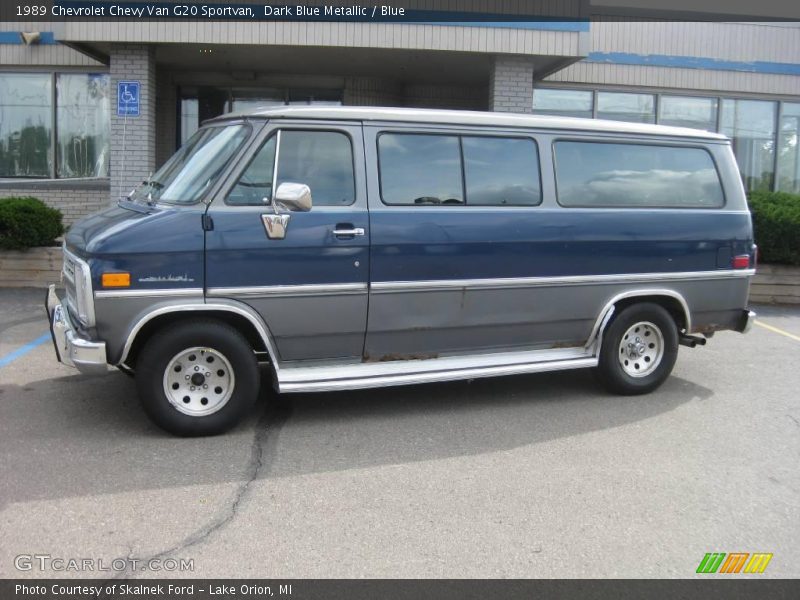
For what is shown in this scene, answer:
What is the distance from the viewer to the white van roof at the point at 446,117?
5523mm

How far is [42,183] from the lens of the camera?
46.0 feet

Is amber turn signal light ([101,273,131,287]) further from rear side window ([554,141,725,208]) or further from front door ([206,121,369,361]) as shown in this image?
rear side window ([554,141,725,208])

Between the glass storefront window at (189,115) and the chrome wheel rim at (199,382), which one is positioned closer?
the chrome wheel rim at (199,382)

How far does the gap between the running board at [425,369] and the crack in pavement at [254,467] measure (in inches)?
15.2

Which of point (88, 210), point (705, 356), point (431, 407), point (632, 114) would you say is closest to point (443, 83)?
point (632, 114)

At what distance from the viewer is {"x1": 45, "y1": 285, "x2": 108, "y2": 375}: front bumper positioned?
498 centimetres

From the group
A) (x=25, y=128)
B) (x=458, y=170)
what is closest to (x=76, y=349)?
(x=458, y=170)

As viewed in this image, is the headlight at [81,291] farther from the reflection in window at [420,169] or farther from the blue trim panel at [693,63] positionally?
the blue trim panel at [693,63]

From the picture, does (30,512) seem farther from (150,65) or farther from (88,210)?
(88,210)

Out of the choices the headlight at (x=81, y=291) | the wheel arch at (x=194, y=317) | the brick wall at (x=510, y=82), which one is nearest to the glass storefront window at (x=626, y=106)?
the brick wall at (x=510, y=82)

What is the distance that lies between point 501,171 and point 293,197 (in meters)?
1.75

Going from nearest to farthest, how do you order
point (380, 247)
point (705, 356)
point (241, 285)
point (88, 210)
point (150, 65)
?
point (241, 285)
point (380, 247)
point (705, 356)
point (150, 65)
point (88, 210)

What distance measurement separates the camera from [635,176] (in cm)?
656

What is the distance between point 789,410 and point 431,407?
2.90 metres
